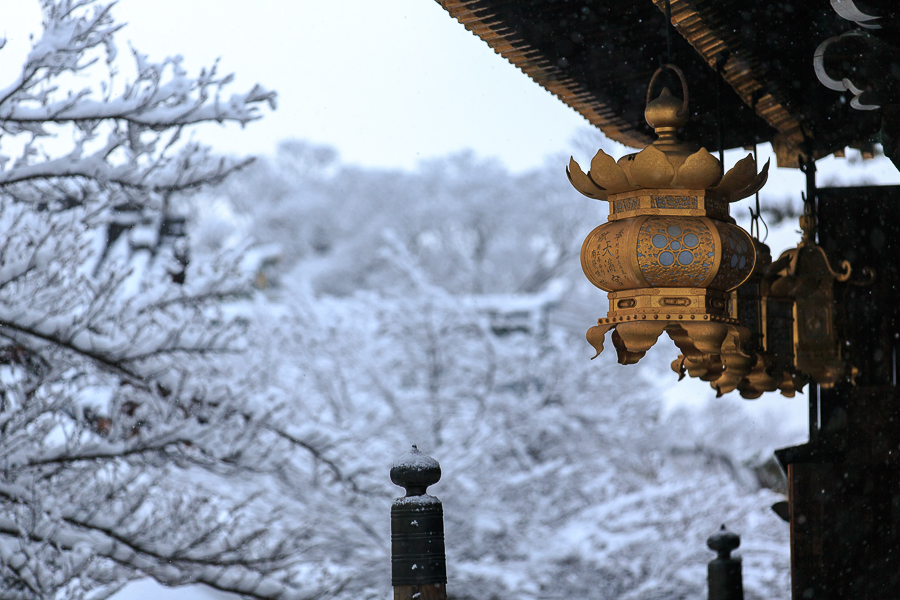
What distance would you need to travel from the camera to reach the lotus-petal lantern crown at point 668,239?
256 centimetres

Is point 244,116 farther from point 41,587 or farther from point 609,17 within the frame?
point 41,587

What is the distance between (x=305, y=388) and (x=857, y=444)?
26.5ft

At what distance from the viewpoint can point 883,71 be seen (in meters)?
2.34

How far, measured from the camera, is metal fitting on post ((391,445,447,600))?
98.7 inches

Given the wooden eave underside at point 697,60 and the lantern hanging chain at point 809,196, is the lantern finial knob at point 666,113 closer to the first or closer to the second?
the wooden eave underside at point 697,60

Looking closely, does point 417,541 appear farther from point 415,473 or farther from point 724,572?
point 724,572

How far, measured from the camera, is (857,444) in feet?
12.7

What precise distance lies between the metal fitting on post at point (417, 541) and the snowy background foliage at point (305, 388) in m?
1.90

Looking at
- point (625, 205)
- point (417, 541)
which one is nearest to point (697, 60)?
point (625, 205)

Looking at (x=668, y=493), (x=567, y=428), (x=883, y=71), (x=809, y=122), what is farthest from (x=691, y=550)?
(x=883, y=71)

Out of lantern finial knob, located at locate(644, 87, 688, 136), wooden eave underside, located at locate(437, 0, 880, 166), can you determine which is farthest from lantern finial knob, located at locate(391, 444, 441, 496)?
wooden eave underside, located at locate(437, 0, 880, 166)

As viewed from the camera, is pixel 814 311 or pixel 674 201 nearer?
pixel 674 201

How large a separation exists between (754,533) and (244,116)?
8.01m

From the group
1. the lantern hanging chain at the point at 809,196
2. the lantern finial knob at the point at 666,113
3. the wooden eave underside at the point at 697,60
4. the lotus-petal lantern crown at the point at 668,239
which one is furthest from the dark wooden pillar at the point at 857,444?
the lantern finial knob at the point at 666,113
